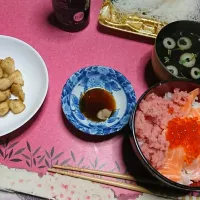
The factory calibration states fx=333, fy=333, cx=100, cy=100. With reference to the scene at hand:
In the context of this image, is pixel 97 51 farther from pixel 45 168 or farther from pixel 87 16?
pixel 45 168

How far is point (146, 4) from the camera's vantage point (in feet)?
5.04

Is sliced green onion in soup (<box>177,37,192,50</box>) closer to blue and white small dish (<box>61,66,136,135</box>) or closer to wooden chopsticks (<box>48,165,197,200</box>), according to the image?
blue and white small dish (<box>61,66,136,135</box>)

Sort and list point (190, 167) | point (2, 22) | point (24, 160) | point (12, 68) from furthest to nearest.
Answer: point (2, 22), point (12, 68), point (24, 160), point (190, 167)

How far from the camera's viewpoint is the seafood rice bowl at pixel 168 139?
1.10 meters

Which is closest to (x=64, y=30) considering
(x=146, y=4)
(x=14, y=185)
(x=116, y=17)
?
A: (x=116, y=17)

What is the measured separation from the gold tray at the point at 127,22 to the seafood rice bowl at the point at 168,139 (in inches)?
13.9

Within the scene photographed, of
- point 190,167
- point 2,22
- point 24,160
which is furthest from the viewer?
point 2,22

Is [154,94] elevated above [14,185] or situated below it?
above

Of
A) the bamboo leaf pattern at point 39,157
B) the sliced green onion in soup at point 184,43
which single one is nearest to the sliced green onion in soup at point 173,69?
the sliced green onion in soup at point 184,43

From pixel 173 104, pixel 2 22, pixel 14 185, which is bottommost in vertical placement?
pixel 14 185

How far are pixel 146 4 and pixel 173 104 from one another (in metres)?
0.57

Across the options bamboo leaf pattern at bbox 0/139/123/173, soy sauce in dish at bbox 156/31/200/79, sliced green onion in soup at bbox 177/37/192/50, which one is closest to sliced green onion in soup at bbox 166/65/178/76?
soy sauce in dish at bbox 156/31/200/79

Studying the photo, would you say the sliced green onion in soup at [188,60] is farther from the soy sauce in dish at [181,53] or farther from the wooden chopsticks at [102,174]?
the wooden chopsticks at [102,174]

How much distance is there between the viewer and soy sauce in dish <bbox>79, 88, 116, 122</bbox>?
51.7 inches
